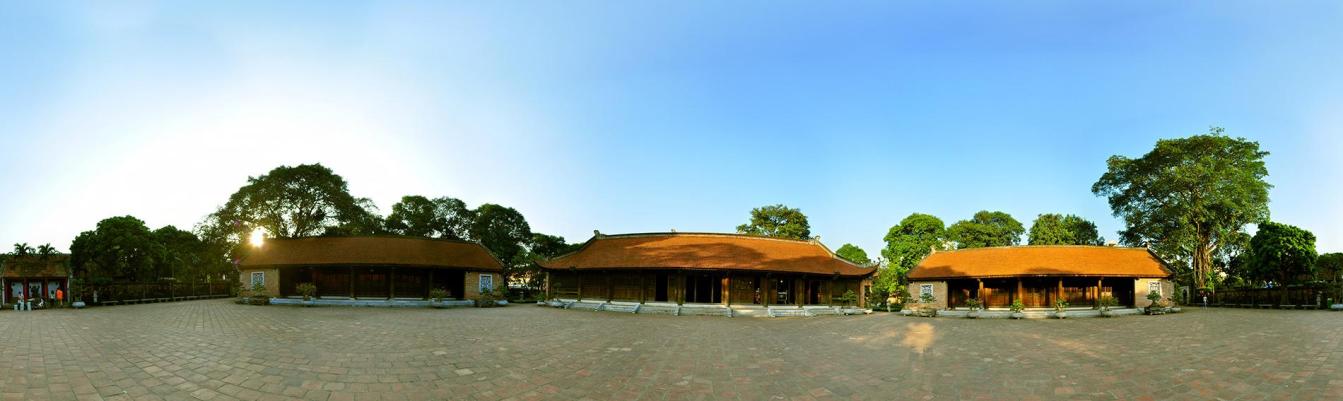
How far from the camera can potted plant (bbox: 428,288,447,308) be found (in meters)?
26.9

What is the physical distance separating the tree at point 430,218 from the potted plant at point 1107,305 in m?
39.3

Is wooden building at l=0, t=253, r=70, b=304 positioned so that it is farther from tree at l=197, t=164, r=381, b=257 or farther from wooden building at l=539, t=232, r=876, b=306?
wooden building at l=539, t=232, r=876, b=306

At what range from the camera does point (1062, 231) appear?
147 feet

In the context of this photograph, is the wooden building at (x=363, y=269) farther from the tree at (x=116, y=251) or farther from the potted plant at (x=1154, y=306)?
A: the potted plant at (x=1154, y=306)

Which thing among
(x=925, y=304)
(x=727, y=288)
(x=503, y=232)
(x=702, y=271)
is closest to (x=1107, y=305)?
(x=925, y=304)

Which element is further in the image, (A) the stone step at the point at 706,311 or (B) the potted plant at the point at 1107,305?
(B) the potted plant at the point at 1107,305

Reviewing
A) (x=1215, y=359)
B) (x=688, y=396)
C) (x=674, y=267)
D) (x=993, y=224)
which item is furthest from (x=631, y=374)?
(x=993, y=224)

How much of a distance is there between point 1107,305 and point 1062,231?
21992 millimetres

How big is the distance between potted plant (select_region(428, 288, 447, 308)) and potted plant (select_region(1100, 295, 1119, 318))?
3164cm

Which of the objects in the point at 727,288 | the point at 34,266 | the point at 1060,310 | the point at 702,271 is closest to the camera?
the point at 1060,310

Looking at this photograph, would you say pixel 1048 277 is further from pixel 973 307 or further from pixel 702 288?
pixel 702 288

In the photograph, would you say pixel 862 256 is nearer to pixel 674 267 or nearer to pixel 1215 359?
pixel 674 267

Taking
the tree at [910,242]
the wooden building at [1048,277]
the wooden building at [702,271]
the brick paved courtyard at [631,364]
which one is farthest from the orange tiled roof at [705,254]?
the brick paved courtyard at [631,364]

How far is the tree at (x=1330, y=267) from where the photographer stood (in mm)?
28109
